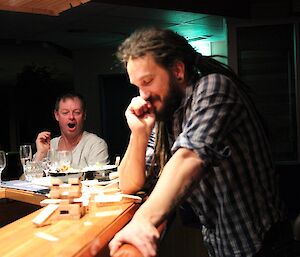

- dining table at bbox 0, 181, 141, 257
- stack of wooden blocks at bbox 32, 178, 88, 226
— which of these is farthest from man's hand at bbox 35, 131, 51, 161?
dining table at bbox 0, 181, 141, 257

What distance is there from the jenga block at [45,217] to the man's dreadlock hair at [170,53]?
0.55 m

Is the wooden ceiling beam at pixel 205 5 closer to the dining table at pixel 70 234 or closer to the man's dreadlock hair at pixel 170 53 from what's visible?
the man's dreadlock hair at pixel 170 53

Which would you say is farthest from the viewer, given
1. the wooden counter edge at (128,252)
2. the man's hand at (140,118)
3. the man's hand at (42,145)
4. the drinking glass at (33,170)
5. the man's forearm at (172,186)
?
the man's hand at (42,145)

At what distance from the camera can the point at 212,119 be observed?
1132 millimetres

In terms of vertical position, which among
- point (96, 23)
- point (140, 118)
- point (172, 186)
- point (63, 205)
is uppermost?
point (96, 23)

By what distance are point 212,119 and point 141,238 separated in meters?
0.37

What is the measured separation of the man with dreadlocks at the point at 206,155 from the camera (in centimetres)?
107

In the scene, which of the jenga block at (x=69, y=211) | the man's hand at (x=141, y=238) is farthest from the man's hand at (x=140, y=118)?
the man's hand at (x=141, y=238)

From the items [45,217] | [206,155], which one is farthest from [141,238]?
[45,217]

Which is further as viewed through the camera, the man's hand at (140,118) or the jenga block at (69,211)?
the man's hand at (140,118)

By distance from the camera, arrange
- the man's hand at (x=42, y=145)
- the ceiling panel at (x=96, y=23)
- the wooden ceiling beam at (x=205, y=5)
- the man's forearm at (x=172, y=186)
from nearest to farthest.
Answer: the man's forearm at (x=172, y=186) → the man's hand at (x=42, y=145) → the wooden ceiling beam at (x=205, y=5) → the ceiling panel at (x=96, y=23)

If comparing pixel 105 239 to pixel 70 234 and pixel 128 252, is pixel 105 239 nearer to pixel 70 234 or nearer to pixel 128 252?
pixel 70 234

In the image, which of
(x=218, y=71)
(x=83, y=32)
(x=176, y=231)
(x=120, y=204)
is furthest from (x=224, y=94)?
(x=83, y=32)

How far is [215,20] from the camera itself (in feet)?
17.0
